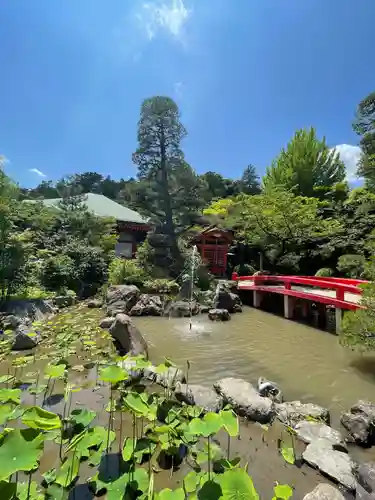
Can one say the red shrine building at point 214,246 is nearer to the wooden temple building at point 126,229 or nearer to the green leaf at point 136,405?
the wooden temple building at point 126,229

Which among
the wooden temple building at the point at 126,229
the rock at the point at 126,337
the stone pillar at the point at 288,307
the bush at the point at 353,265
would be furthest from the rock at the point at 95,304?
the bush at the point at 353,265

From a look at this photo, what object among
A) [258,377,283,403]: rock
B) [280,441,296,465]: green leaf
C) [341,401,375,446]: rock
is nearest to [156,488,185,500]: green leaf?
[280,441,296,465]: green leaf

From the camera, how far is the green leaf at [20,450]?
4.55 feet

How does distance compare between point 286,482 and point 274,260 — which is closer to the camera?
point 286,482

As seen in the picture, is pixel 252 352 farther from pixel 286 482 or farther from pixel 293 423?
pixel 286 482

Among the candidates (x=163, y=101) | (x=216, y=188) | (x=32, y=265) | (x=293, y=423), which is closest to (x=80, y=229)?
(x=32, y=265)

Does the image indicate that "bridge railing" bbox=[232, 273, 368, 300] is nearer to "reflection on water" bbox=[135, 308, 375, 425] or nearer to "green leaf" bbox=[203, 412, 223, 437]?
"reflection on water" bbox=[135, 308, 375, 425]

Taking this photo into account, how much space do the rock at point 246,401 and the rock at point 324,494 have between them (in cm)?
122

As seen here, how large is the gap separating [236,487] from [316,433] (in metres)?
2.19

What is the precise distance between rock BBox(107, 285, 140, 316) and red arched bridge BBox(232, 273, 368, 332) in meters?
4.96

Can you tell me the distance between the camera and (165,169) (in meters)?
14.6

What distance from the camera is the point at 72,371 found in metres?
4.75

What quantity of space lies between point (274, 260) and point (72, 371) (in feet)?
44.9

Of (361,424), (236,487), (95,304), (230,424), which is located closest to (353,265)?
(361,424)
